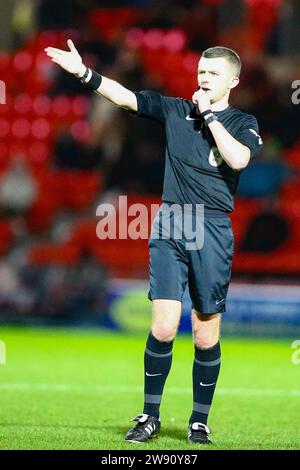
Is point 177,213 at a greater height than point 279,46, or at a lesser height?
lesser

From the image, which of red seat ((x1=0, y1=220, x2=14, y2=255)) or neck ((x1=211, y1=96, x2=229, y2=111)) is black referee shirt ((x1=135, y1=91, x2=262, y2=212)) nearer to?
neck ((x1=211, y1=96, x2=229, y2=111))

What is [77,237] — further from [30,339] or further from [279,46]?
[279,46]

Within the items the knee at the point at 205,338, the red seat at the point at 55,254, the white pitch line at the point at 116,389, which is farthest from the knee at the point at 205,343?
the red seat at the point at 55,254

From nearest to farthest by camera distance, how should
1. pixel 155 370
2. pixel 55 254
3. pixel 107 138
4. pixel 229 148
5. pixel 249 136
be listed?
pixel 229 148 < pixel 249 136 < pixel 155 370 < pixel 55 254 < pixel 107 138

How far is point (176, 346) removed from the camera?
36.9ft

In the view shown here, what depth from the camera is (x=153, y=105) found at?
573 centimetres

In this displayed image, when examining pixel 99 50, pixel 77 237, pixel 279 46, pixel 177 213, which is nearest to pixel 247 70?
pixel 279 46

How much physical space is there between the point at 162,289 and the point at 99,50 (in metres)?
11.1

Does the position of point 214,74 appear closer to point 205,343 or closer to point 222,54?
point 222,54

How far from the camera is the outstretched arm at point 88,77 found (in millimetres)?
5488

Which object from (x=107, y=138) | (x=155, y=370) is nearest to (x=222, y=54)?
(x=155, y=370)

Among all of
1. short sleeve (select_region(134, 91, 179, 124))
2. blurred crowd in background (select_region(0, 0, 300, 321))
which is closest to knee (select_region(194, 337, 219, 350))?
short sleeve (select_region(134, 91, 179, 124))

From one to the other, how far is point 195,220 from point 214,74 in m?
0.76

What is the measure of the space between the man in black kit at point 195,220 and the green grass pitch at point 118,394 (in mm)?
320
